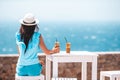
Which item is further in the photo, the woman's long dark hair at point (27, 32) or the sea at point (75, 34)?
the sea at point (75, 34)

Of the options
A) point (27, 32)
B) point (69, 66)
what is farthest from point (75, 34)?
point (27, 32)

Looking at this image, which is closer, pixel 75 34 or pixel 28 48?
pixel 28 48

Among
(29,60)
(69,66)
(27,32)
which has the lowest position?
(69,66)

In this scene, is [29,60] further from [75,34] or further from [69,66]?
[75,34]

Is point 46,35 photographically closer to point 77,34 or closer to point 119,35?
point 77,34

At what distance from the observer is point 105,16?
17047mm

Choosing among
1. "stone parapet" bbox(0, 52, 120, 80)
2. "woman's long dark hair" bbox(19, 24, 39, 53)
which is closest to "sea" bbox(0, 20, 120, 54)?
"stone parapet" bbox(0, 52, 120, 80)

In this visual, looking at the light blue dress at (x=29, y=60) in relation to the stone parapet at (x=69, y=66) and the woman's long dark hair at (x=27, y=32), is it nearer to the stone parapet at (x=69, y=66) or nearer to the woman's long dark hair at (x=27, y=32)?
the woman's long dark hair at (x=27, y=32)

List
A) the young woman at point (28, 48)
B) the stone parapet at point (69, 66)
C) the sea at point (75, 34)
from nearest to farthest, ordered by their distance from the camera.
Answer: the young woman at point (28, 48) < the stone parapet at point (69, 66) < the sea at point (75, 34)

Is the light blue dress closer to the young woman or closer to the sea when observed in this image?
the young woman

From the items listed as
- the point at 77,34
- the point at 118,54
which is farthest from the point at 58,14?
the point at 118,54

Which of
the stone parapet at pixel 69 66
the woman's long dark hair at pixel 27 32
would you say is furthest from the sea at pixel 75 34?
the woman's long dark hair at pixel 27 32


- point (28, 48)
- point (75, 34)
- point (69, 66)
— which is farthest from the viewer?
point (75, 34)

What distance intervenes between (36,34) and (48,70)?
2.59 ft
